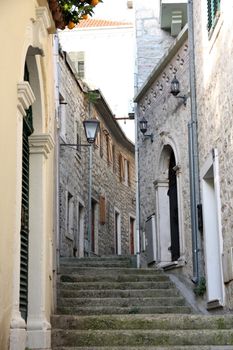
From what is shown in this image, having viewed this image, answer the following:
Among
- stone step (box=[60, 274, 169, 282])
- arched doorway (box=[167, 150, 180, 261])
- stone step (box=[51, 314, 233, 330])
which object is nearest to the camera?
stone step (box=[51, 314, 233, 330])

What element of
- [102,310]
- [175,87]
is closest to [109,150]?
[175,87]

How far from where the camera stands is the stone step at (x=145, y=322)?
7125 millimetres

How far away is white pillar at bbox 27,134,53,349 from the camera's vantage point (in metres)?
6.27

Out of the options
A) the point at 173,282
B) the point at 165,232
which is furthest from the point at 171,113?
the point at 173,282

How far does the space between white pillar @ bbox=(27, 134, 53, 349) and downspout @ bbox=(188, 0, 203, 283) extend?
10.8ft

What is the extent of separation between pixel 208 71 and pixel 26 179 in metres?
3.67

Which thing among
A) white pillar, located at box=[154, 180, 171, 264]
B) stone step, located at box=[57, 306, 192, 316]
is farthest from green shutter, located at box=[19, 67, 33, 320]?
white pillar, located at box=[154, 180, 171, 264]

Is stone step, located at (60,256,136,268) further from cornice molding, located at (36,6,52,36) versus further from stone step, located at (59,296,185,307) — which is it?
cornice molding, located at (36,6,52,36)

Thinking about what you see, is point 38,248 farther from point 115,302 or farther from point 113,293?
point 113,293

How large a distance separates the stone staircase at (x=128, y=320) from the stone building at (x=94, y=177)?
3972 millimetres

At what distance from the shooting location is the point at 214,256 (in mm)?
8898

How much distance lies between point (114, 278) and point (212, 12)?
4.27 m

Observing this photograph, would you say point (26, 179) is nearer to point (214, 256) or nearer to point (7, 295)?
point (7, 295)

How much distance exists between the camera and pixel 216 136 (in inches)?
335
